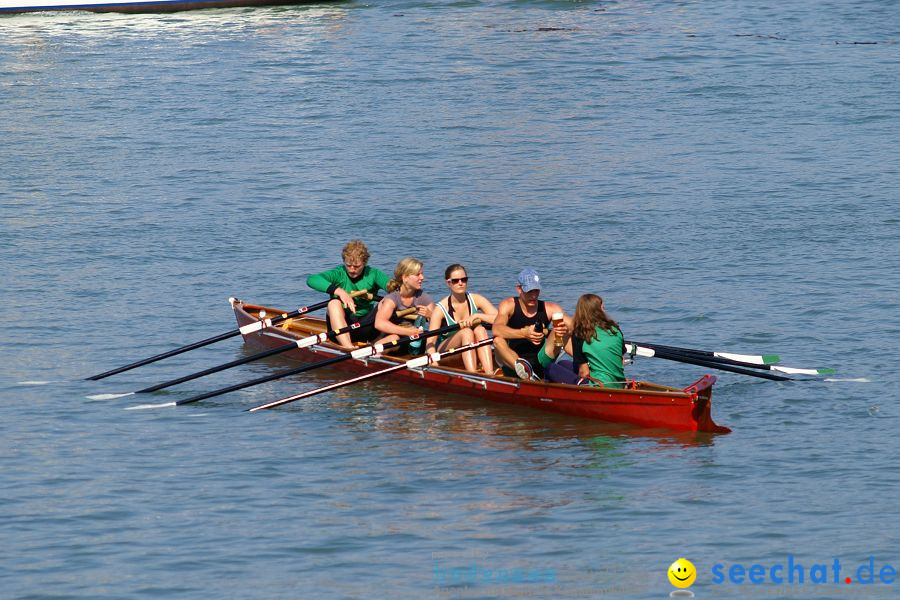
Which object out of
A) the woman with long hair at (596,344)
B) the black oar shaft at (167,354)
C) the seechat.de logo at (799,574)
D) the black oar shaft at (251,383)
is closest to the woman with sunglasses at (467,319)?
the black oar shaft at (251,383)

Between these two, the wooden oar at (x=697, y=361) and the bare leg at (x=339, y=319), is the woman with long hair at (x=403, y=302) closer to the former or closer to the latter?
the bare leg at (x=339, y=319)

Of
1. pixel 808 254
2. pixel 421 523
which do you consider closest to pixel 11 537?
pixel 421 523

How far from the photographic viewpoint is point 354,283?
1816cm

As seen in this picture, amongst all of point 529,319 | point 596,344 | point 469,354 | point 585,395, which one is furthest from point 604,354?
point 469,354

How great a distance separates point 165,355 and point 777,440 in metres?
8.22

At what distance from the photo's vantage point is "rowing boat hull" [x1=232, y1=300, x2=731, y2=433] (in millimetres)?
Result: 14414

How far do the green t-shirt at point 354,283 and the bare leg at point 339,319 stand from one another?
166mm

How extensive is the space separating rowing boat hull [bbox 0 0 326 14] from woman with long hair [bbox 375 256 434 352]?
34706mm

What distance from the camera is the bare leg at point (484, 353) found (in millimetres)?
16531

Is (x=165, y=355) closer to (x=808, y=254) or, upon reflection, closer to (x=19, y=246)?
(x=19, y=246)

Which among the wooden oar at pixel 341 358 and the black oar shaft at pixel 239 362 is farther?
the black oar shaft at pixel 239 362

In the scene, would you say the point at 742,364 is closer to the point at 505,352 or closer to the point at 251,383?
the point at 505,352

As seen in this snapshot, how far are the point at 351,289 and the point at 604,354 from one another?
4501 mm

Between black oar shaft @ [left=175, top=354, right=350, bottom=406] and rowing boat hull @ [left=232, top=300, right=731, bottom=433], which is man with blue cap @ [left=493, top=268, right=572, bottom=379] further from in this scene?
black oar shaft @ [left=175, top=354, right=350, bottom=406]
